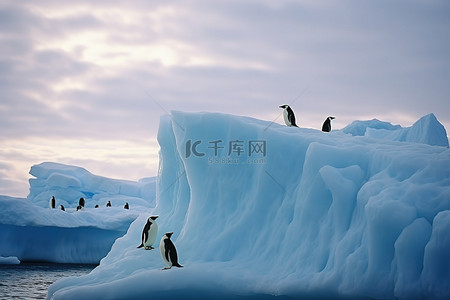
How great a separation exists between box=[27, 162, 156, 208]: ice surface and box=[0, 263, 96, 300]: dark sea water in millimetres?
15044

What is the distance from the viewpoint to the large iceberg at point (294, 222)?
8055mm

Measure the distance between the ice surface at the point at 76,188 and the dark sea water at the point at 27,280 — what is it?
15044 millimetres

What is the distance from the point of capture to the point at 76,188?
126 feet

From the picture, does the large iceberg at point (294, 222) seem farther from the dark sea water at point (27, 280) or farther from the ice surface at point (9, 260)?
the ice surface at point (9, 260)

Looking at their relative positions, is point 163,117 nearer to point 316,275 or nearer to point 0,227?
point 316,275

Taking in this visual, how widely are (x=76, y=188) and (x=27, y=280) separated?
856 inches

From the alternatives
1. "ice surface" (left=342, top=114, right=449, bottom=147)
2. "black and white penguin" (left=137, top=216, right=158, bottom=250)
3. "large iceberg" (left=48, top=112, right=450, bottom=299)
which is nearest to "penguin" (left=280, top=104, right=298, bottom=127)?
"large iceberg" (left=48, top=112, right=450, bottom=299)

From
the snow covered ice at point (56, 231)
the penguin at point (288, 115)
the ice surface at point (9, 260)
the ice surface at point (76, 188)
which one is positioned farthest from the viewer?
the ice surface at point (76, 188)

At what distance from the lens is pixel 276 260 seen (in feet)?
32.5

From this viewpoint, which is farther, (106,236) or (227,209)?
(106,236)

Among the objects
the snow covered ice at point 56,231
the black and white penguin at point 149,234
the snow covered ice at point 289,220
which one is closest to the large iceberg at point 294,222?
the snow covered ice at point 289,220

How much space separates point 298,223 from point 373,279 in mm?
2063

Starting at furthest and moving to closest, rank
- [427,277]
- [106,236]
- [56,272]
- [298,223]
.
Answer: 1. [106,236]
2. [56,272]
3. [298,223]
4. [427,277]

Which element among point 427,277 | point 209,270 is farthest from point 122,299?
point 427,277
